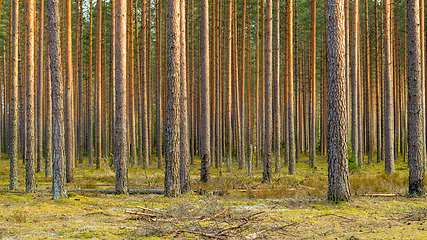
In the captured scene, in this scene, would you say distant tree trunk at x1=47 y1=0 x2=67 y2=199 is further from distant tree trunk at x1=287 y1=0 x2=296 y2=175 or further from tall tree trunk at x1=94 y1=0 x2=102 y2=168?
tall tree trunk at x1=94 y1=0 x2=102 y2=168

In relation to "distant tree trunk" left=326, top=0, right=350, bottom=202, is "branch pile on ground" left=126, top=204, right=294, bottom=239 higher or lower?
lower

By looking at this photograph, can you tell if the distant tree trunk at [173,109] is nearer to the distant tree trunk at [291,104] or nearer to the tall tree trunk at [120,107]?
the tall tree trunk at [120,107]

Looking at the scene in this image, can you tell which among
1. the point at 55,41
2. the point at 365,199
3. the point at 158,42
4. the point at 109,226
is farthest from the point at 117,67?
the point at 158,42

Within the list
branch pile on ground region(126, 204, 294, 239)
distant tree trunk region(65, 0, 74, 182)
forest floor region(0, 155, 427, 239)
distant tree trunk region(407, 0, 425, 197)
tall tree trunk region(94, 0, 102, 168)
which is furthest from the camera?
tall tree trunk region(94, 0, 102, 168)

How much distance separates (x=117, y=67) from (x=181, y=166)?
3.58 metres

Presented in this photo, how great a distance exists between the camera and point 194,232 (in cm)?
544

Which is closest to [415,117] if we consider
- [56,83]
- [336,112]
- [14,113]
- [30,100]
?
[336,112]

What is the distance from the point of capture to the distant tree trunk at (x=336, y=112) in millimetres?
8711

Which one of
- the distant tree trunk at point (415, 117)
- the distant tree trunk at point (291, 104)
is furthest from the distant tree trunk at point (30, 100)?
the distant tree trunk at point (415, 117)

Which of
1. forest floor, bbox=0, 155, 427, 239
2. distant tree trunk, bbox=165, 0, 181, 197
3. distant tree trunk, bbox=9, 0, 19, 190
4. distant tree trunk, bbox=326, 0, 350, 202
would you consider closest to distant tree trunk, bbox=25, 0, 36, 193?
forest floor, bbox=0, 155, 427, 239

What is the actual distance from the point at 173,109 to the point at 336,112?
4.19 m

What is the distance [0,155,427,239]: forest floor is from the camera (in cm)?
593

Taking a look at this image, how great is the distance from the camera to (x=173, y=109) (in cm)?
983

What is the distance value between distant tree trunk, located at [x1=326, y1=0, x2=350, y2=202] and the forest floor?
482 millimetres
